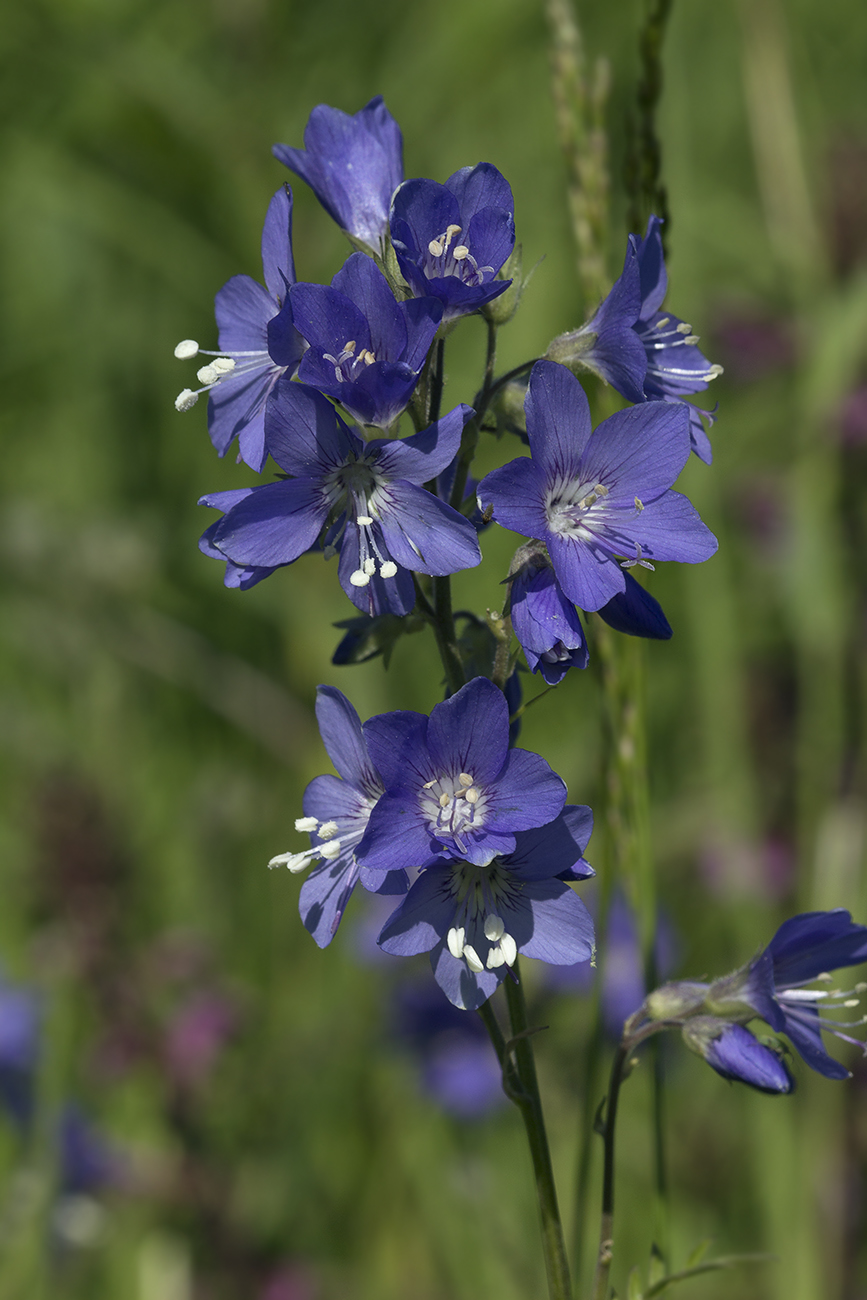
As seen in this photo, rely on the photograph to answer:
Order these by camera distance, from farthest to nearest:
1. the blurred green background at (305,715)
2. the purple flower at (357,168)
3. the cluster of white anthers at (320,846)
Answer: the blurred green background at (305,715) → the purple flower at (357,168) → the cluster of white anthers at (320,846)

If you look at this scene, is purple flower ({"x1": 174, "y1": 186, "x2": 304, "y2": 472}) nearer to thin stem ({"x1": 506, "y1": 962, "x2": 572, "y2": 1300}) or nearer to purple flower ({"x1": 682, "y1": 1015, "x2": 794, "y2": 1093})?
thin stem ({"x1": 506, "y1": 962, "x2": 572, "y2": 1300})

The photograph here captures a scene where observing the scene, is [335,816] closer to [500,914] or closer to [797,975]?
[500,914]

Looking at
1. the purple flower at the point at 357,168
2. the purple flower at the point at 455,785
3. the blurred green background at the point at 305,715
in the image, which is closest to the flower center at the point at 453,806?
the purple flower at the point at 455,785

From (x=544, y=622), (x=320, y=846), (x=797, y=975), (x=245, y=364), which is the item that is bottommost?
(x=797, y=975)

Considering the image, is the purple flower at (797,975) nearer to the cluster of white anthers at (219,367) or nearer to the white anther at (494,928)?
the white anther at (494,928)

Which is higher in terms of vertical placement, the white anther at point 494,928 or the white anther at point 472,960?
the white anther at point 494,928

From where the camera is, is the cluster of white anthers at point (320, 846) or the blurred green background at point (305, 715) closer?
the cluster of white anthers at point (320, 846)

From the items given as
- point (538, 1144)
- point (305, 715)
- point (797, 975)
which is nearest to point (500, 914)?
point (538, 1144)
